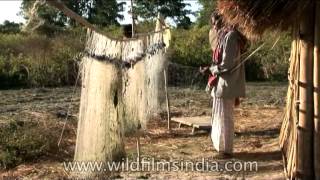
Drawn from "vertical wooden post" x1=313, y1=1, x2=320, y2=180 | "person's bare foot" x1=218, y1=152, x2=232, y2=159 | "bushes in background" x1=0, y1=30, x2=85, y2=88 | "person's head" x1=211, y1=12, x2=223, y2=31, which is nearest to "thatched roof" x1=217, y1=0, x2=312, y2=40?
"vertical wooden post" x1=313, y1=1, x2=320, y2=180

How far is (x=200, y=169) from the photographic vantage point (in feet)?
20.8

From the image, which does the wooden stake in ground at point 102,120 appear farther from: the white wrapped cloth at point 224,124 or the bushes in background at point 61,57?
the bushes in background at point 61,57

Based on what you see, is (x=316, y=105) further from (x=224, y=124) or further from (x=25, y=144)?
(x=25, y=144)

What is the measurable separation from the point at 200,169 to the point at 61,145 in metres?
2.20

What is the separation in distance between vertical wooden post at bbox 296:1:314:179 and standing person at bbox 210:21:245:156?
1.45 metres

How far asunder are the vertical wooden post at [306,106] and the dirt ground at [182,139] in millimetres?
607

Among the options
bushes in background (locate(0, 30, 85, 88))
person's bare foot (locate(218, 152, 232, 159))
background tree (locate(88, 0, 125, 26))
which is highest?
background tree (locate(88, 0, 125, 26))

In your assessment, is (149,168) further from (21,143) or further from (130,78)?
(21,143)

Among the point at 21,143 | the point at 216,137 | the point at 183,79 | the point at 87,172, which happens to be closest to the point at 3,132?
the point at 21,143

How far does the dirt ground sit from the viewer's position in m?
6.27

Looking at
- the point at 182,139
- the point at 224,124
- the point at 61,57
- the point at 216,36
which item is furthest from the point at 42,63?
the point at 224,124

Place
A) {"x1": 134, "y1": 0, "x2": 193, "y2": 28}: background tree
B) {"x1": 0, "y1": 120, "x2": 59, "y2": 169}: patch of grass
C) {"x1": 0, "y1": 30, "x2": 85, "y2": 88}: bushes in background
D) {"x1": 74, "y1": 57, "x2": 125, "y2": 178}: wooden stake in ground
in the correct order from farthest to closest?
1. {"x1": 134, "y1": 0, "x2": 193, "y2": 28}: background tree
2. {"x1": 0, "y1": 30, "x2": 85, "y2": 88}: bushes in background
3. {"x1": 0, "y1": 120, "x2": 59, "y2": 169}: patch of grass
4. {"x1": 74, "y1": 57, "x2": 125, "y2": 178}: wooden stake in ground

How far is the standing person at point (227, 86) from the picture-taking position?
663cm

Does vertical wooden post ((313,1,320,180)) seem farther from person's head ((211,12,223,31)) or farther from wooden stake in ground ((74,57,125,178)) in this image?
wooden stake in ground ((74,57,125,178))
